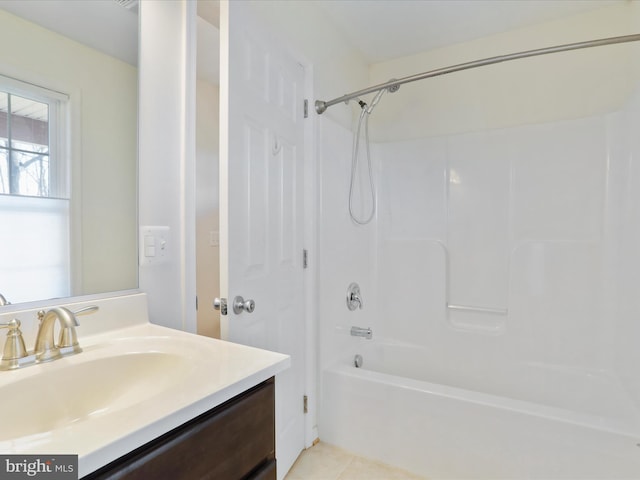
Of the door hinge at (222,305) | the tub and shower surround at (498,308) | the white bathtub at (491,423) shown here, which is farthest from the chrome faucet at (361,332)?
the door hinge at (222,305)

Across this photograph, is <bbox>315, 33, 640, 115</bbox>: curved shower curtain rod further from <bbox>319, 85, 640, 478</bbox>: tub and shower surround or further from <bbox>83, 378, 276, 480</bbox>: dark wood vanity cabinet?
<bbox>83, 378, 276, 480</bbox>: dark wood vanity cabinet

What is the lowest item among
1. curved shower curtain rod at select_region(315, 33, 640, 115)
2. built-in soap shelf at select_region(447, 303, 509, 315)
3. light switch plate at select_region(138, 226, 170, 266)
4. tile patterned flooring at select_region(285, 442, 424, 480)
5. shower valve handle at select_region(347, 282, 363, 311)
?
tile patterned flooring at select_region(285, 442, 424, 480)

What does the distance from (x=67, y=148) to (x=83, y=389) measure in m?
0.67

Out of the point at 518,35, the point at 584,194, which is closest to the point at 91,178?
the point at 584,194

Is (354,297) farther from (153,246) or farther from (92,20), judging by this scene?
(92,20)

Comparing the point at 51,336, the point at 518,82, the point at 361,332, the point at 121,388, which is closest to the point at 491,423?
the point at 361,332

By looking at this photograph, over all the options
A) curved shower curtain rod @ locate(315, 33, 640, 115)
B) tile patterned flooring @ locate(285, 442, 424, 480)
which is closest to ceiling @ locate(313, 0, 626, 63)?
curved shower curtain rod @ locate(315, 33, 640, 115)

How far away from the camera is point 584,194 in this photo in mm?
2049

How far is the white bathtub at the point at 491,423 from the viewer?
1.34 metres

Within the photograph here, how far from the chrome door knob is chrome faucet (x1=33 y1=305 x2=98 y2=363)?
505 mm

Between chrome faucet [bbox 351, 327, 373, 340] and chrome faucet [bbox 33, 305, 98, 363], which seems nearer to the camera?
chrome faucet [bbox 33, 305, 98, 363]

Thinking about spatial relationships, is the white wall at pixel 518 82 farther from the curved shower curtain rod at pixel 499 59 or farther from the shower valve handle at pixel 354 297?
the shower valve handle at pixel 354 297

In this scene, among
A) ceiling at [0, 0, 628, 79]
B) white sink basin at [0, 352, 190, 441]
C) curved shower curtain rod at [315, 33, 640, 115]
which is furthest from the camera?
curved shower curtain rod at [315, 33, 640, 115]

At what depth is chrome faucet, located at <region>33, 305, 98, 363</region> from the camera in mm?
801
